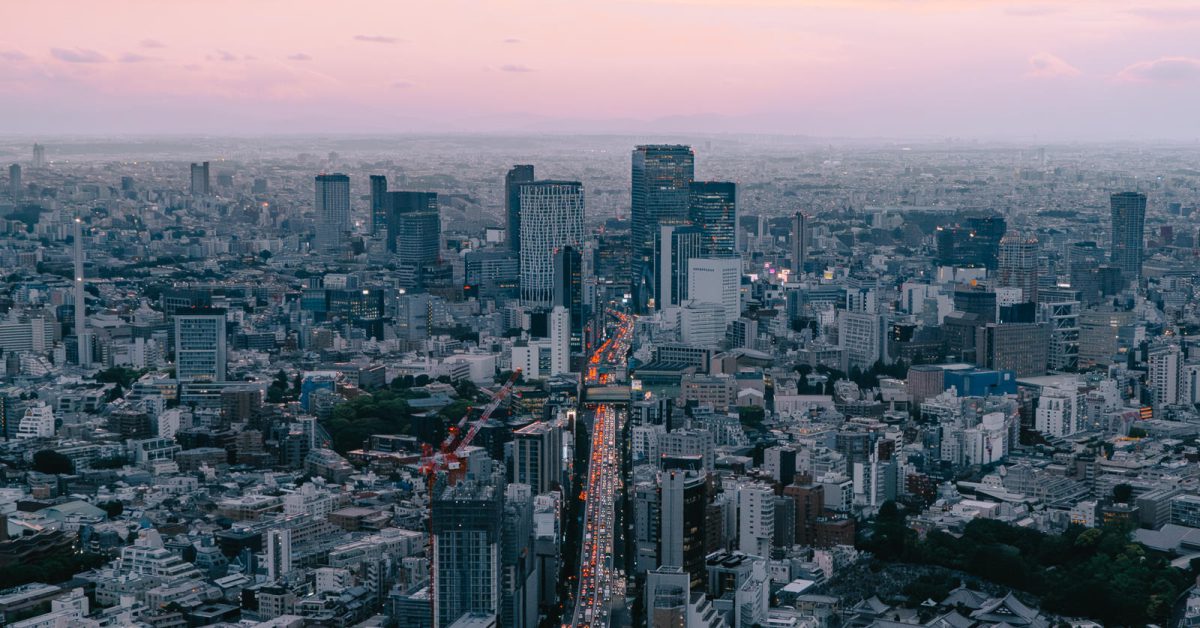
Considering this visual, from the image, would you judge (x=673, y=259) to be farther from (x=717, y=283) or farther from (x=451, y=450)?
(x=451, y=450)

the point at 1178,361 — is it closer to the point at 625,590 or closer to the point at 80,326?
the point at 625,590

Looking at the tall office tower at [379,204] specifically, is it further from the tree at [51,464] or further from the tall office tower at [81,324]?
the tree at [51,464]

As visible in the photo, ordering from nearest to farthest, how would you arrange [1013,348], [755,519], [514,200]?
[755,519] → [1013,348] → [514,200]

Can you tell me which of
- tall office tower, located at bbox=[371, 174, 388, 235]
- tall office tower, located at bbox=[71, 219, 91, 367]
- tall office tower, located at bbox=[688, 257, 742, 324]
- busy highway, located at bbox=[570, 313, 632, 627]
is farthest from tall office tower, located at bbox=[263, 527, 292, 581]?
tall office tower, located at bbox=[371, 174, 388, 235]

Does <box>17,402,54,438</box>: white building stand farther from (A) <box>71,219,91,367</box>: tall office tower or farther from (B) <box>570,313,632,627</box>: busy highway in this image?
(B) <box>570,313,632,627</box>: busy highway

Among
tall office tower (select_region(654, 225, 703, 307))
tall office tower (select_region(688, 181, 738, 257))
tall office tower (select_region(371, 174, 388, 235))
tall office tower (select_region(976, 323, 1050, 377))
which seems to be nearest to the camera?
tall office tower (select_region(976, 323, 1050, 377))

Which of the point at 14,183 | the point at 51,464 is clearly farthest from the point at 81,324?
the point at 14,183
